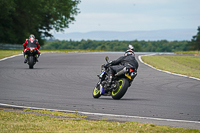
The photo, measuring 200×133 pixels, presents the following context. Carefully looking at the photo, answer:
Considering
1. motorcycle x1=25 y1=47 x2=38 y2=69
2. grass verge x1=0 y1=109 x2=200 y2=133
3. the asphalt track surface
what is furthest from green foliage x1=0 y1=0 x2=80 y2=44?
grass verge x1=0 y1=109 x2=200 y2=133

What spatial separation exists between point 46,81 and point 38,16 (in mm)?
51753

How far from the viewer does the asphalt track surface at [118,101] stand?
9703 millimetres

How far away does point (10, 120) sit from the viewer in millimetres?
8500

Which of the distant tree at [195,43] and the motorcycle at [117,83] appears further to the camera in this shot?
the distant tree at [195,43]

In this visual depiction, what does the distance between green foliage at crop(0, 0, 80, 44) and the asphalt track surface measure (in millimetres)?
39576

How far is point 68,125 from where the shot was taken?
26.0 ft

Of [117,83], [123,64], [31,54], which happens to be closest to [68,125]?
[117,83]

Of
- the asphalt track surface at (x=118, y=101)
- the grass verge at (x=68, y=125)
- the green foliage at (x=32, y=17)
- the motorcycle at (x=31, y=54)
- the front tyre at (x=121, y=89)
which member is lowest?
the asphalt track surface at (x=118, y=101)

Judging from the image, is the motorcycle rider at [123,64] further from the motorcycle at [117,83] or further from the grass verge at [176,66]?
the grass verge at [176,66]

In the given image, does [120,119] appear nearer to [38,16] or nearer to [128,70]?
[128,70]

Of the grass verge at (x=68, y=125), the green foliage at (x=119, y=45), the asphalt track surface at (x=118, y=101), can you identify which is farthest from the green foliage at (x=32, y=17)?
the green foliage at (x=119, y=45)

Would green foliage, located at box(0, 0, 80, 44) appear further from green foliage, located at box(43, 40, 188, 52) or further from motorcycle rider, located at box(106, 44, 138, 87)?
green foliage, located at box(43, 40, 188, 52)

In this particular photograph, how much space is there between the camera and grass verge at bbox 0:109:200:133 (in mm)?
7504

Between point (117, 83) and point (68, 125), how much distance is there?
457cm
